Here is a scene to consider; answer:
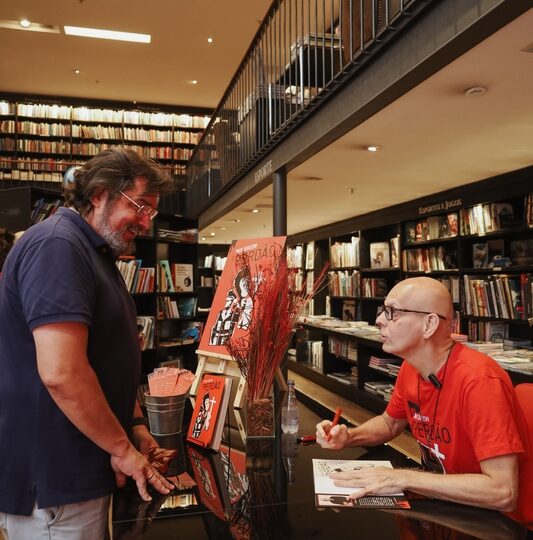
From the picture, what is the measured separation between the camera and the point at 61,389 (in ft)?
3.46

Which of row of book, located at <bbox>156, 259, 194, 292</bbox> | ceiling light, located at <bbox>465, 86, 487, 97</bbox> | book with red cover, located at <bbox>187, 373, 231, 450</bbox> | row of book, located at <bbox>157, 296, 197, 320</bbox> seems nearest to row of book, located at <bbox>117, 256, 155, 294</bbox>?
row of book, located at <bbox>156, 259, 194, 292</bbox>

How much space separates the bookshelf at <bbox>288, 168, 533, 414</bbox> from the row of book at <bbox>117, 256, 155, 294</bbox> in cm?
236

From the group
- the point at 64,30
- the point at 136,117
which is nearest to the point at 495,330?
the point at 64,30

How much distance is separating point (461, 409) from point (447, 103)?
1805 millimetres

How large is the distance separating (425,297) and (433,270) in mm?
4195

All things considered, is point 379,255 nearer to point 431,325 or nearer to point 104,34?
point 431,325

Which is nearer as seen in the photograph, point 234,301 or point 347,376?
point 234,301

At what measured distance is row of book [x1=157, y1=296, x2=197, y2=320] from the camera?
5406 millimetres

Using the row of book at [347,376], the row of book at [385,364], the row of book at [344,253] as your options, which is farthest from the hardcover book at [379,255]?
the row of book at [347,376]

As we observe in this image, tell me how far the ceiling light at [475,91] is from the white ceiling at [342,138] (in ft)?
0.09

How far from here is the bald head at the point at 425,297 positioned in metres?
1.61

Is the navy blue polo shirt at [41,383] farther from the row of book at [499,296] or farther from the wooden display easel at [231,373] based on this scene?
the row of book at [499,296]

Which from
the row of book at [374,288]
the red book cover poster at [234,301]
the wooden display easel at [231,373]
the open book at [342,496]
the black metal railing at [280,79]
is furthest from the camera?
the row of book at [374,288]

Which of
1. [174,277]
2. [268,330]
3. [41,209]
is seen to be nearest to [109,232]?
Answer: [268,330]
